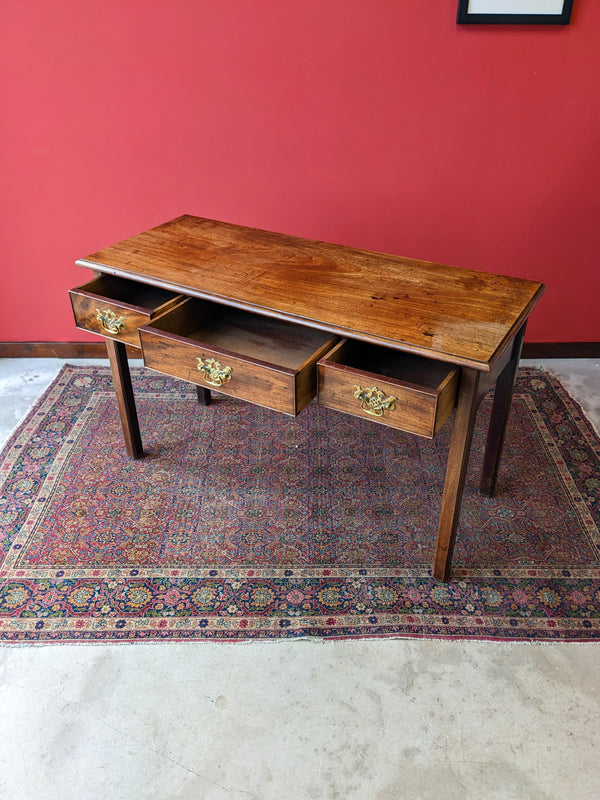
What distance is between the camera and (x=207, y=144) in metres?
2.72

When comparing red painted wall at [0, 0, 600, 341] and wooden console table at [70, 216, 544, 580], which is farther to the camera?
red painted wall at [0, 0, 600, 341]

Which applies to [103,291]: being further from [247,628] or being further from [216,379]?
[247,628]

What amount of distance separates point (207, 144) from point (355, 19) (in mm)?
731

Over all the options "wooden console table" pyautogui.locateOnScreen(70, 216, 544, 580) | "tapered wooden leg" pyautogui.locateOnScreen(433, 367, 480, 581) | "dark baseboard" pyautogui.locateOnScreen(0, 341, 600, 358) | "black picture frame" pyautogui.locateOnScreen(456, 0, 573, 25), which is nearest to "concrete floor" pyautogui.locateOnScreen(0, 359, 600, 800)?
"tapered wooden leg" pyautogui.locateOnScreen(433, 367, 480, 581)

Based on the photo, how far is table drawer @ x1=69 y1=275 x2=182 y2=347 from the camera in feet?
6.48

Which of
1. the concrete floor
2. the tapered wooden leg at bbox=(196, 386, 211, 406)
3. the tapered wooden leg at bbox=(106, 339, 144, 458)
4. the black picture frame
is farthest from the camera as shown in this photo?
the tapered wooden leg at bbox=(196, 386, 211, 406)

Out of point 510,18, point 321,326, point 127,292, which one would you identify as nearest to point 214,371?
point 321,326

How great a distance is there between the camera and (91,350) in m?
3.17

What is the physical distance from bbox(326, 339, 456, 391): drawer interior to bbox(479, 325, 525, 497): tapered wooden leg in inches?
8.9

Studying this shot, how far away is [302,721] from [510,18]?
242 cm

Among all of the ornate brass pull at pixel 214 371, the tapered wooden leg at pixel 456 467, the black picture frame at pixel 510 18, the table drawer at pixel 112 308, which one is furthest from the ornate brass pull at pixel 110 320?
the black picture frame at pixel 510 18

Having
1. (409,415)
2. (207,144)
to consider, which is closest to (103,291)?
(207,144)

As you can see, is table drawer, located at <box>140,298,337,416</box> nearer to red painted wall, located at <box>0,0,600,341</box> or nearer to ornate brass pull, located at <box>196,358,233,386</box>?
ornate brass pull, located at <box>196,358,233,386</box>

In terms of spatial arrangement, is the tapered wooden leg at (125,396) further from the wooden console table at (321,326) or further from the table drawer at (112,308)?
the table drawer at (112,308)
